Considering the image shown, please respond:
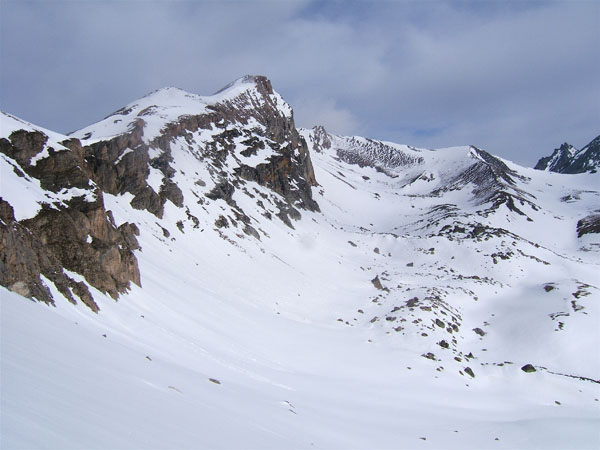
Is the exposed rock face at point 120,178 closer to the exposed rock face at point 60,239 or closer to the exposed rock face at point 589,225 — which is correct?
the exposed rock face at point 60,239

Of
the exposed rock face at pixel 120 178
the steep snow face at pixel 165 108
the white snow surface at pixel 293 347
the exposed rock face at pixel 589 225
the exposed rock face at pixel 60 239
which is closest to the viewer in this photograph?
the white snow surface at pixel 293 347

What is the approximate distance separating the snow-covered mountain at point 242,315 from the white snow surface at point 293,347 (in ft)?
0.31

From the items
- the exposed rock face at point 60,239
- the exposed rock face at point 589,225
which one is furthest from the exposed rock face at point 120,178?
the exposed rock face at point 589,225

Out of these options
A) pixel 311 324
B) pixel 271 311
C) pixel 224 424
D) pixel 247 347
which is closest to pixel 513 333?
pixel 311 324

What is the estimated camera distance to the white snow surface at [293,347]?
6672mm

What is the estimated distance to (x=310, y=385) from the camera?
52.9ft

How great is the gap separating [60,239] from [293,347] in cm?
1238

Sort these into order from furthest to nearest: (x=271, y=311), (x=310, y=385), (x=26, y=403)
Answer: (x=271, y=311) < (x=310, y=385) < (x=26, y=403)

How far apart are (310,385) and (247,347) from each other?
385 centimetres

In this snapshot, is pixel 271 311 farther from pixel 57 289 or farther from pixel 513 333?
pixel 513 333

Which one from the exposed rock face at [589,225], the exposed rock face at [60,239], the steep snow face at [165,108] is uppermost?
the exposed rock face at [589,225]

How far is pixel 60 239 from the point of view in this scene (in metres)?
15.5

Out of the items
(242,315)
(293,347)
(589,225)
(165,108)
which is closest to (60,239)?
(242,315)

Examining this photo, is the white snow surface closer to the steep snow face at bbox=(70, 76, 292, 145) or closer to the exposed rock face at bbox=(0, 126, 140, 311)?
the exposed rock face at bbox=(0, 126, 140, 311)
